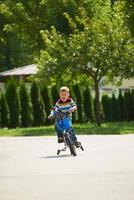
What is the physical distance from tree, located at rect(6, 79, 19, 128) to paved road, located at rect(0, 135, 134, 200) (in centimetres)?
1871

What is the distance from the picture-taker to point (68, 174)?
11398 millimetres

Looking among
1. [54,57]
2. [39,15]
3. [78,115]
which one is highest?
[39,15]

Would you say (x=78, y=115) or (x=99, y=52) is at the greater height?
(x=99, y=52)

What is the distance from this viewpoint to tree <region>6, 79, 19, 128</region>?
1419 inches

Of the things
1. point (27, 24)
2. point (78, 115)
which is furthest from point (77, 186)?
point (27, 24)

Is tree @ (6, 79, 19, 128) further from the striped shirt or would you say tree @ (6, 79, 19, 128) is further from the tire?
the tire

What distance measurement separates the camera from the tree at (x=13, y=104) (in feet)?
118

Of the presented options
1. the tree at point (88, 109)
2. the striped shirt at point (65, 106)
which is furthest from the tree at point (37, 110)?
the striped shirt at point (65, 106)

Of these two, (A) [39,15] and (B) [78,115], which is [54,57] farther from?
(A) [39,15]

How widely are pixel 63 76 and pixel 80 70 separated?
55.3 inches

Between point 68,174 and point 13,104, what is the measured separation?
981 inches

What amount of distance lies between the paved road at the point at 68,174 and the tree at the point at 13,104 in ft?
61.4

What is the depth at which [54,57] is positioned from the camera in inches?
1240

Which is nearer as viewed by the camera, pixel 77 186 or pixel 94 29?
pixel 77 186
